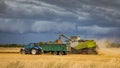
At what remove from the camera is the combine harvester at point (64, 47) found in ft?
190

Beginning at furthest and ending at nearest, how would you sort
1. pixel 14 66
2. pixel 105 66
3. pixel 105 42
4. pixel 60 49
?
1. pixel 105 42
2. pixel 60 49
3. pixel 105 66
4. pixel 14 66

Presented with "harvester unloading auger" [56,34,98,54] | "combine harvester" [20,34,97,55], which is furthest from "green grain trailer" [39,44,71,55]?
"harvester unloading auger" [56,34,98,54]

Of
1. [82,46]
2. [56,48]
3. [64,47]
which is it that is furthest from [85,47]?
[56,48]

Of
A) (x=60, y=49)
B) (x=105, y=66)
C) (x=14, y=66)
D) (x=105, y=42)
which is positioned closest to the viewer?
(x=14, y=66)

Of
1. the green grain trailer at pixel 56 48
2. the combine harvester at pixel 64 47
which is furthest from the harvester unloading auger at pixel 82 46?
the green grain trailer at pixel 56 48

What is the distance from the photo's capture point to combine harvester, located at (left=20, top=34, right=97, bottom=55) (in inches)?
2280

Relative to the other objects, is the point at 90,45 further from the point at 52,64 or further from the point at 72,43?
the point at 52,64

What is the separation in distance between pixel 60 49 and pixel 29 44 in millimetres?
5396

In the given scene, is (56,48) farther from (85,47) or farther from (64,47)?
(85,47)

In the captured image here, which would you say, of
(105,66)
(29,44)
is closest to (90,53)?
(29,44)

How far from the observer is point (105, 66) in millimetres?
27672

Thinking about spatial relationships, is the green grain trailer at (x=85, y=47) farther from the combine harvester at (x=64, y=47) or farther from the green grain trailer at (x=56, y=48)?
the green grain trailer at (x=56, y=48)

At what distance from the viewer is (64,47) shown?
57.9m

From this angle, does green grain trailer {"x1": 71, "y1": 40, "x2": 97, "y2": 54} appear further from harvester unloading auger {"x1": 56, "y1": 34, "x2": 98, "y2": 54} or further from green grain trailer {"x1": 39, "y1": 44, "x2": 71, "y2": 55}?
green grain trailer {"x1": 39, "y1": 44, "x2": 71, "y2": 55}
